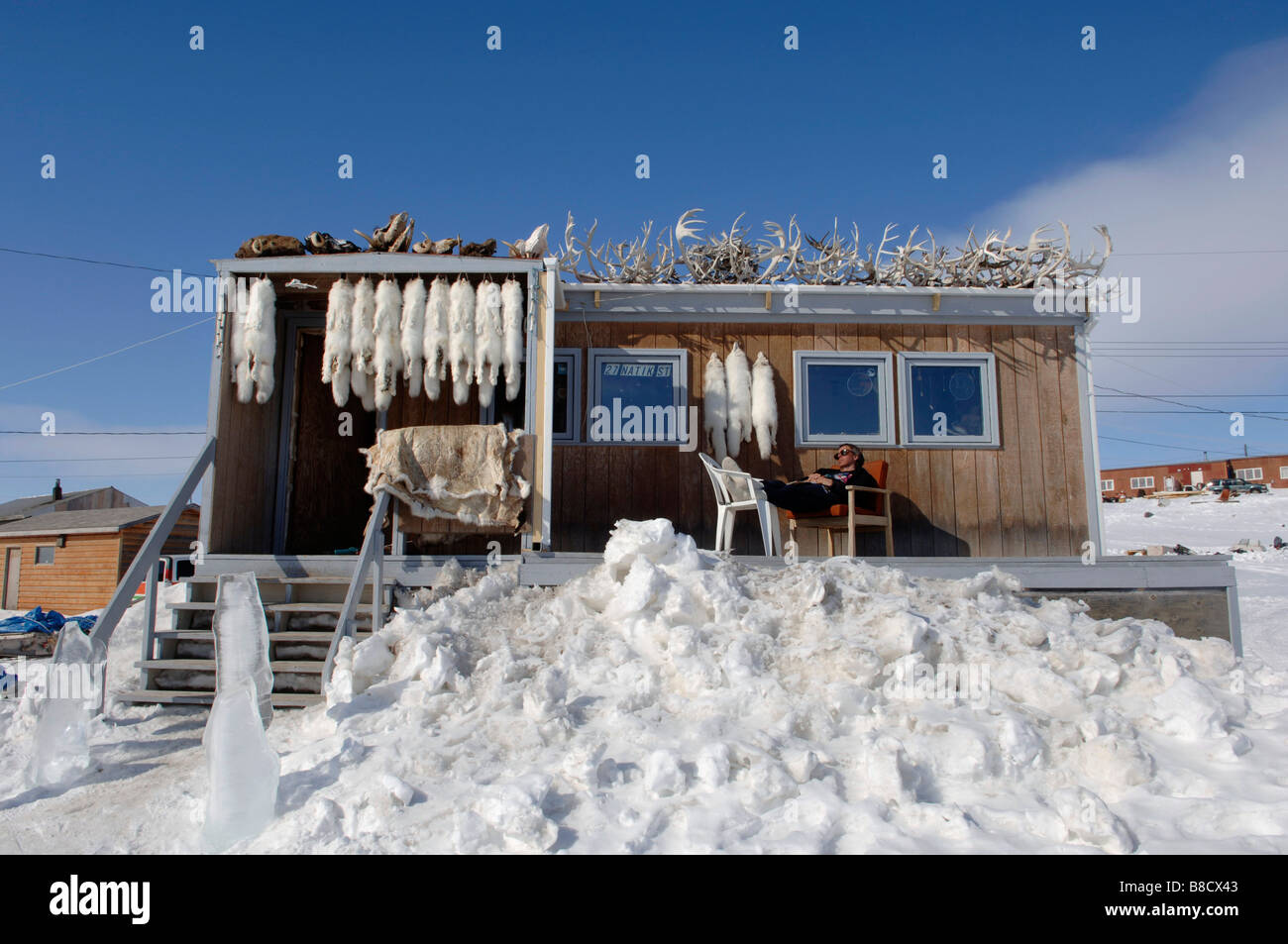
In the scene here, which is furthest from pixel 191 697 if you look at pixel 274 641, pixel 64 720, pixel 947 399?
pixel 947 399

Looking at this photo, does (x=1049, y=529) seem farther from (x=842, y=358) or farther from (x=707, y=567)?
(x=707, y=567)

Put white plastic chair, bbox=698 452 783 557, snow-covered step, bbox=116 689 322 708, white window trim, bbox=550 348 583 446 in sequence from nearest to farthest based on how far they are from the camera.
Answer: snow-covered step, bbox=116 689 322 708
white plastic chair, bbox=698 452 783 557
white window trim, bbox=550 348 583 446

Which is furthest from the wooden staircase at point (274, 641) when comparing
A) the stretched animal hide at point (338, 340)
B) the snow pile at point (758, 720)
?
the stretched animal hide at point (338, 340)

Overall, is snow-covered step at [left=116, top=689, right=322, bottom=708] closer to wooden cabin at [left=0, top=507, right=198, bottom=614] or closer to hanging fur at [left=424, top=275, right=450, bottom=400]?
hanging fur at [left=424, top=275, right=450, bottom=400]

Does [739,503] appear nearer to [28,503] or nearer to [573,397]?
[573,397]

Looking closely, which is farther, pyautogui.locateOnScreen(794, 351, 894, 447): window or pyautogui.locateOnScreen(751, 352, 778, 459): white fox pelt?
pyautogui.locateOnScreen(794, 351, 894, 447): window

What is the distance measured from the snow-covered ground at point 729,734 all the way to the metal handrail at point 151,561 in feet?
1.83

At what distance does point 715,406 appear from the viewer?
7.28 meters

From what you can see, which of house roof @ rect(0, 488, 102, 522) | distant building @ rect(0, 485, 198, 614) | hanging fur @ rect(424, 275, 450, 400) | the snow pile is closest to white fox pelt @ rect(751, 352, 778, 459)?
the snow pile

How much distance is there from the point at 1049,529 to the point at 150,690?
6839mm

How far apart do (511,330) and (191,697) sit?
3.11 metres

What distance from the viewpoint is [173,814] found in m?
3.28

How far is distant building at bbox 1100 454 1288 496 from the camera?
40562mm
